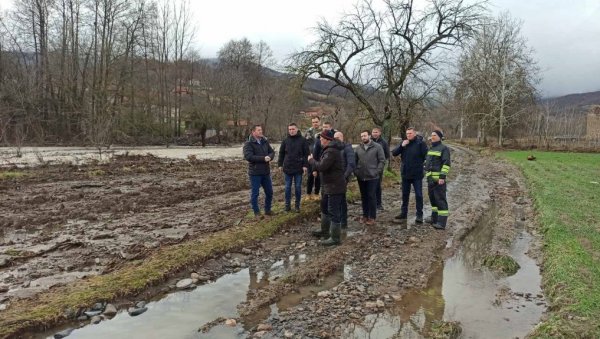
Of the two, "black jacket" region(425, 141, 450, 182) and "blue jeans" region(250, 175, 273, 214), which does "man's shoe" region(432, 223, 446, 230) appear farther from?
"blue jeans" region(250, 175, 273, 214)

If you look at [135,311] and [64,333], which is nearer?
[64,333]

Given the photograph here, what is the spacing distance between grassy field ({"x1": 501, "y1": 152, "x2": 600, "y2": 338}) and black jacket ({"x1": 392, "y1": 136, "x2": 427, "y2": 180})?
3.00 metres

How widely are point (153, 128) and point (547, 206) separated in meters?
42.8

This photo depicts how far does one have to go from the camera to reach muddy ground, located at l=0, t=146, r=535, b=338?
220 inches

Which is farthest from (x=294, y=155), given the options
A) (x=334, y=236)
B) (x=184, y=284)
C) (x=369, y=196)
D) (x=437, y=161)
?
(x=184, y=284)

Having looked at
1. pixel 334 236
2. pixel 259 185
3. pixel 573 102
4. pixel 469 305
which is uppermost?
pixel 573 102

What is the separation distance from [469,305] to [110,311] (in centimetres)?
460

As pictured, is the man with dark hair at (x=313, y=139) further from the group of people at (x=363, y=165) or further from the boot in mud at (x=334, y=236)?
the boot in mud at (x=334, y=236)

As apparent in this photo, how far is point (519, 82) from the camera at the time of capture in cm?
4984

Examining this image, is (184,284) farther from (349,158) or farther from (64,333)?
(349,158)

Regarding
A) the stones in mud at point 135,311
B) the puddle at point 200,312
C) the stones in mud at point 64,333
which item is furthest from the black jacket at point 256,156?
the stones in mud at point 64,333

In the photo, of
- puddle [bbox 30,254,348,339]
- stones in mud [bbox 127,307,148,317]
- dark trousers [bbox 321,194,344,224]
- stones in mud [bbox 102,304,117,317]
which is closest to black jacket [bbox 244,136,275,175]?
dark trousers [bbox 321,194,344,224]

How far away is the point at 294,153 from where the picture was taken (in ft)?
32.8

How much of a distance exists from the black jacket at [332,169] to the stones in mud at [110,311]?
13.9 ft
